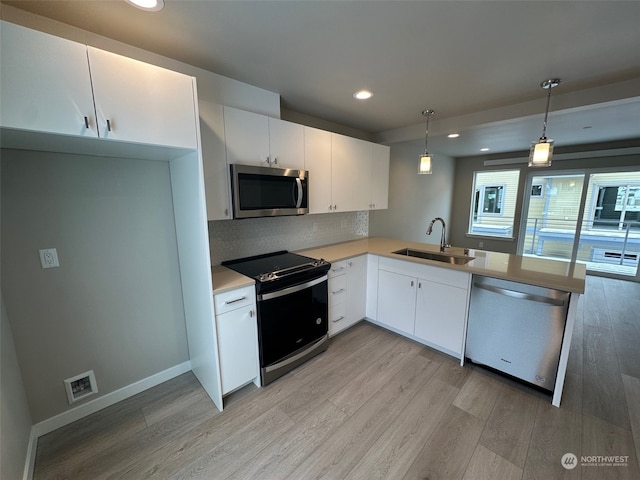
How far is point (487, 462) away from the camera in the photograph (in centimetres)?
148

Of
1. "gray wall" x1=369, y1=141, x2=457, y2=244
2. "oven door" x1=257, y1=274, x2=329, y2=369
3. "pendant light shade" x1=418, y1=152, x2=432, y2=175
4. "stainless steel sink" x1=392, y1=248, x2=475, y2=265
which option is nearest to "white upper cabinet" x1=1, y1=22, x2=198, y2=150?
"oven door" x1=257, y1=274, x2=329, y2=369

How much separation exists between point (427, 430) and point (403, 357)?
2.55ft

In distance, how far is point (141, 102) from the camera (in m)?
1.37

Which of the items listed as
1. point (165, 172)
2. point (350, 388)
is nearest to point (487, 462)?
point (350, 388)

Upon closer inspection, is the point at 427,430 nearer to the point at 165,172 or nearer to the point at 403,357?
the point at 403,357

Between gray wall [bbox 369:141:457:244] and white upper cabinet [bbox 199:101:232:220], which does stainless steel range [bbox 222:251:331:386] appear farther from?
gray wall [bbox 369:141:457:244]

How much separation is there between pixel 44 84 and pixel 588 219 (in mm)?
7526

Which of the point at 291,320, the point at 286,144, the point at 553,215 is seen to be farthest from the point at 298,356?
the point at 553,215

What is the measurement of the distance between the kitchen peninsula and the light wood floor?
341 millimetres

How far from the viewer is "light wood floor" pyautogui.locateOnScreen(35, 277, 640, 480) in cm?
146

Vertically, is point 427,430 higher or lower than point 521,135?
lower

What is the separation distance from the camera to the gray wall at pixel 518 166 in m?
4.46

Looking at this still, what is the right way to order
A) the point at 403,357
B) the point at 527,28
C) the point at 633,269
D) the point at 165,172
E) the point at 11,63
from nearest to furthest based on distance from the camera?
1. the point at 11,63
2. the point at 527,28
3. the point at 165,172
4. the point at 403,357
5. the point at 633,269

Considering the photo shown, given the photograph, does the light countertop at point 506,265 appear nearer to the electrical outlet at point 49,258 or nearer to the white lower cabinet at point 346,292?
the white lower cabinet at point 346,292
